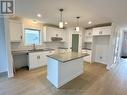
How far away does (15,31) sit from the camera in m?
3.61

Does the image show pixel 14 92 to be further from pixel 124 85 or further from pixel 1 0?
pixel 124 85

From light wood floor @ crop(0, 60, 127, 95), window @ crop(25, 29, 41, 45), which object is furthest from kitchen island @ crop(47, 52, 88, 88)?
window @ crop(25, 29, 41, 45)

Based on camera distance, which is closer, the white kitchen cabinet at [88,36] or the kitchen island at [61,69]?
the kitchen island at [61,69]

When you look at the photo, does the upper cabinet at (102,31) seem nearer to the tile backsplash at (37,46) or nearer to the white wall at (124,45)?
the tile backsplash at (37,46)

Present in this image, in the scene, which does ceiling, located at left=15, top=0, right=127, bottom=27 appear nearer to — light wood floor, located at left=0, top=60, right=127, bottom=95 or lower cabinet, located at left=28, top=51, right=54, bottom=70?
lower cabinet, located at left=28, top=51, right=54, bottom=70

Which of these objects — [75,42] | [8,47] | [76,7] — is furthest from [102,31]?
[8,47]

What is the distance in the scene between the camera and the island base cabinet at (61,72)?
2.61m

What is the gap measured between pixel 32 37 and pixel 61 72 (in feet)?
9.26

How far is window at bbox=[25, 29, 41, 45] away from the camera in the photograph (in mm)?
4344

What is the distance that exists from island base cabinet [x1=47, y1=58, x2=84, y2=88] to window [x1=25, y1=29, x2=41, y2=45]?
215 cm

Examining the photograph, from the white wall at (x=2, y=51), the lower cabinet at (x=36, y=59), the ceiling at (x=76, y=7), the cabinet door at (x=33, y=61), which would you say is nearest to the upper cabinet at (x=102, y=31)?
the ceiling at (x=76, y=7)

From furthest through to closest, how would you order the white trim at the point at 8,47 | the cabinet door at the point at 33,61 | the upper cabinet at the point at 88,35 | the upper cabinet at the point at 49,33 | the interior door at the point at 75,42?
the interior door at the point at 75,42
the upper cabinet at the point at 88,35
the upper cabinet at the point at 49,33
the cabinet door at the point at 33,61
the white trim at the point at 8,47

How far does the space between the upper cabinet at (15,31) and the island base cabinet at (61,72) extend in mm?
1935

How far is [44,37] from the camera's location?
4875 mm
